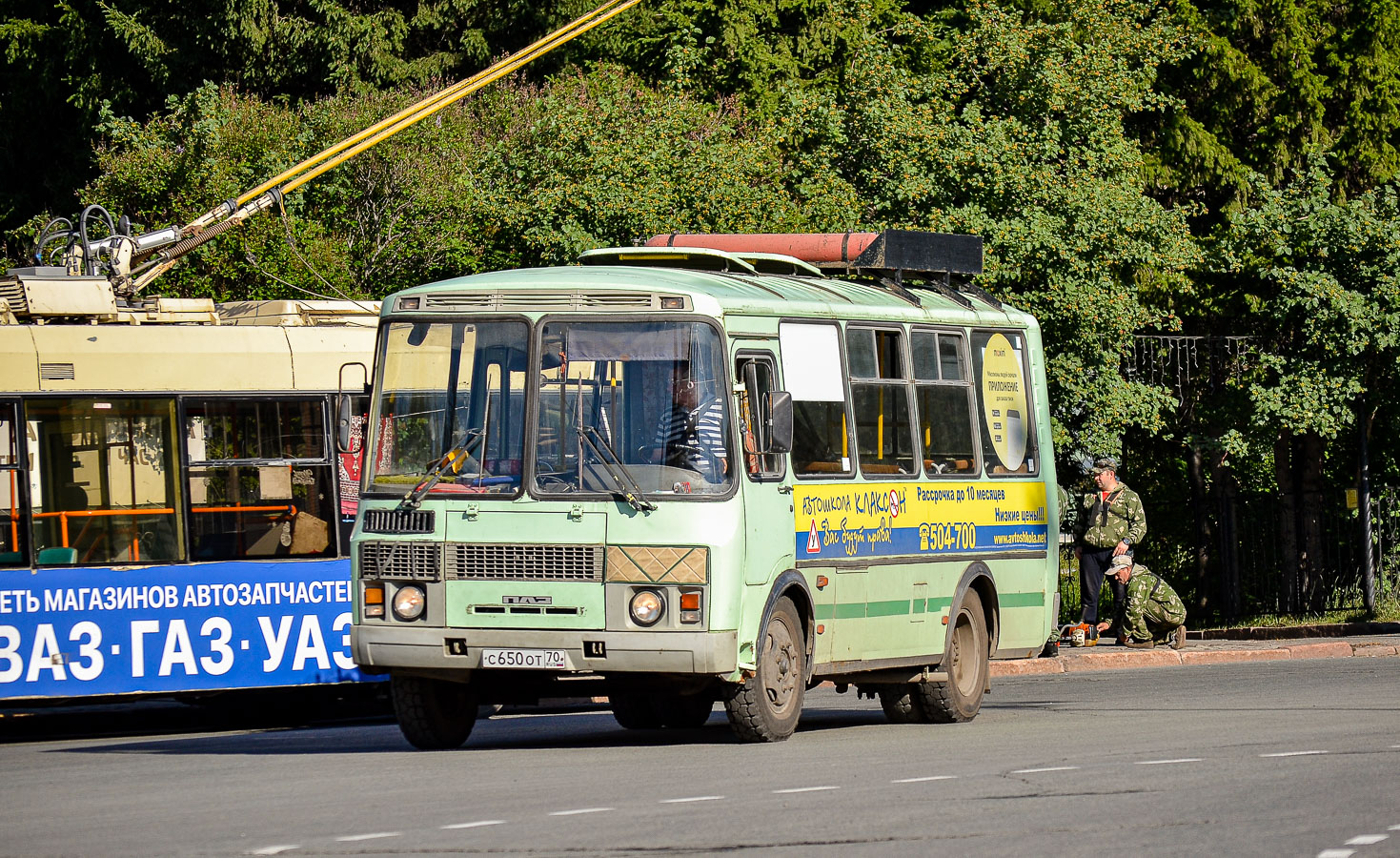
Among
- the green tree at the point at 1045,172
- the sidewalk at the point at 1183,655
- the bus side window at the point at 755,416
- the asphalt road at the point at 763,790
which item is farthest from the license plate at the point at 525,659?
the green tree at the point at 1045,172

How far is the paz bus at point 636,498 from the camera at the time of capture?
11789 millimetres

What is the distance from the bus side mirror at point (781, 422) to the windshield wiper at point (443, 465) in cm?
170

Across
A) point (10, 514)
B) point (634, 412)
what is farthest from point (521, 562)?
point (10, 514)

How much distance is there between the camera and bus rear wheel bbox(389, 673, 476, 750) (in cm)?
1254

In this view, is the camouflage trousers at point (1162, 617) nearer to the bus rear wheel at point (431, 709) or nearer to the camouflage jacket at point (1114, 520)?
the camouflage jacket at point (1114, 520)

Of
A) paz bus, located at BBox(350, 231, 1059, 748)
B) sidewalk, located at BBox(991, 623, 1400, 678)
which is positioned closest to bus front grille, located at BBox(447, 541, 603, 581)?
paz bus, located at BBox(350, 231, 1059, 748)

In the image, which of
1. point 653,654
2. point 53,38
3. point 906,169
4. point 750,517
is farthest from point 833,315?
point 53,38

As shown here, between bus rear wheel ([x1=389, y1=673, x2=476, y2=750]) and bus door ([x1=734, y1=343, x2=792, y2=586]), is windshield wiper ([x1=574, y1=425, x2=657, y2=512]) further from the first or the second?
bus rear wheel ([x1=389, y1=673, x2=476, y2=750])

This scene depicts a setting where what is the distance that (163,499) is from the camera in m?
15.3

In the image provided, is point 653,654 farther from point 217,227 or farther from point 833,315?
point 217,227

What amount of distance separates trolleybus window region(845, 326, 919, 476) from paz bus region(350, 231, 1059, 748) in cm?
2

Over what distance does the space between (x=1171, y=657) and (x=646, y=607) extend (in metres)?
10.5

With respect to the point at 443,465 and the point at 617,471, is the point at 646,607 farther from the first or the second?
the point at 443,465

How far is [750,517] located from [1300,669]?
8.87 metres
